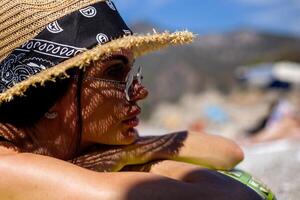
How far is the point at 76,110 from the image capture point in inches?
75.2

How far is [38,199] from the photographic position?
1655 mm

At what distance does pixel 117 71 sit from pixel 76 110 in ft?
0.65

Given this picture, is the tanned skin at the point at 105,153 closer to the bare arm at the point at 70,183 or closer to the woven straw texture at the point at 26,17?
the bare arm at the point at 70,183

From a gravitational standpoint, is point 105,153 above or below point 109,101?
below

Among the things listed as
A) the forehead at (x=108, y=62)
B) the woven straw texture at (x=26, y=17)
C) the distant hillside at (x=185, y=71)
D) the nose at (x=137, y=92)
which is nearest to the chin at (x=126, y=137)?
the nose at (x=137, y=92)

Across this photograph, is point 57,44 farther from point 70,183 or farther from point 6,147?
point 70,183

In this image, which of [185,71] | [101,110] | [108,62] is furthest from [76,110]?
[185,71]

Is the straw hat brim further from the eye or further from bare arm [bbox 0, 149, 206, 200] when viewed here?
bare arm [bbox 0, 149, 206, 200]

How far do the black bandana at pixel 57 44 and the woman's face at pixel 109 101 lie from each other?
0.08 m

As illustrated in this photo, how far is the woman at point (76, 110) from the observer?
165 cm

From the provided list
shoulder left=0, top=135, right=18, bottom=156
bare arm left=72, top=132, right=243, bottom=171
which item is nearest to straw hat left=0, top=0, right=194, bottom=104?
shoulder left=0, top=135, right=18, bottom=156

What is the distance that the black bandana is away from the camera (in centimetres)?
184

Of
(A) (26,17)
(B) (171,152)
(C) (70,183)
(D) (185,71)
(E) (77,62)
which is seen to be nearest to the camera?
(C) (70,183)

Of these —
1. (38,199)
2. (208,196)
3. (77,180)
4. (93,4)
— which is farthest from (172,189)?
(93,4)
